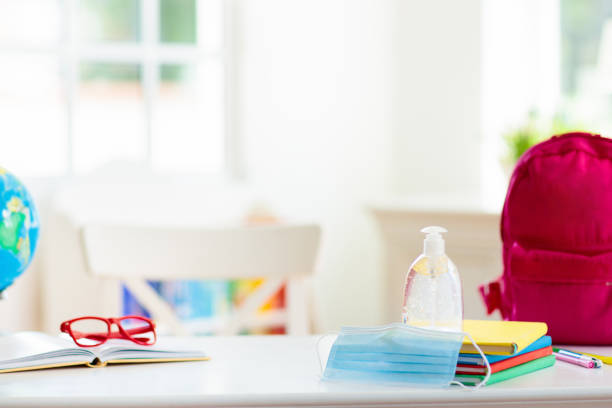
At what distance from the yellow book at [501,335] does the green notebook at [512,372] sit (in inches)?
1.0

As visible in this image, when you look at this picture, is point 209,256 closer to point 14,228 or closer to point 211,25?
point 14,228

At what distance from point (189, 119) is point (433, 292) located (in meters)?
2.18

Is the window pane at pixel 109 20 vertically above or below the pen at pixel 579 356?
above

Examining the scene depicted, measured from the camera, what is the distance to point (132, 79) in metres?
2.96

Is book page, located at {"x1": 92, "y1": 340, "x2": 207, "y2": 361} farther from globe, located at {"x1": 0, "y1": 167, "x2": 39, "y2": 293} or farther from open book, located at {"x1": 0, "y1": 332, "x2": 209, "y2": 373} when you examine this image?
globe, located at {"x1": 0, "y1": 167, "x2": 39, "y2": 293}

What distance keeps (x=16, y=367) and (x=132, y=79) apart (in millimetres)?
2102

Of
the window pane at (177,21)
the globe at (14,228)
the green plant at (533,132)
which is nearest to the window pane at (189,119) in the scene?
the window pane at (177,21)

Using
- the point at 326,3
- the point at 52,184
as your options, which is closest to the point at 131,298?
the point at 52,184

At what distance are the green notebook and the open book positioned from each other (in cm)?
34

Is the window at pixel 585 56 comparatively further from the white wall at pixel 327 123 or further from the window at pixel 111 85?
the window at pixel 111 85

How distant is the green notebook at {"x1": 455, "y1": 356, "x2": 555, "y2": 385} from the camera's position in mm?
893

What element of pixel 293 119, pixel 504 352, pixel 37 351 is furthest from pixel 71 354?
pixel 293 119

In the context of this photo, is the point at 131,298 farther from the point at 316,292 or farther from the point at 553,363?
the point at 553,363

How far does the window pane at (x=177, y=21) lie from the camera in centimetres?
299
